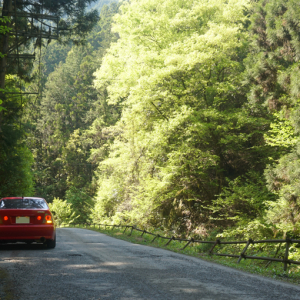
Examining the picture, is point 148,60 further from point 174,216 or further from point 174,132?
point 174,216

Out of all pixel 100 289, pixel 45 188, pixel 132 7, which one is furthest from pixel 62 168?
pixel 100 289

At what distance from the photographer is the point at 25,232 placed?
8836 millimetres

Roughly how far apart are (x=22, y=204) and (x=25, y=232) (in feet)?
2.74

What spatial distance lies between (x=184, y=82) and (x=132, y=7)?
29.6 ft

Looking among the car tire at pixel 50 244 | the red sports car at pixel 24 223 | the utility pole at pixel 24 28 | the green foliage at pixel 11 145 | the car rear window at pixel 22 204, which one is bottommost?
the car tire at pixel 50 244

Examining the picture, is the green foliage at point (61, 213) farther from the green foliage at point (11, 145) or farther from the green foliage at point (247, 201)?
the green foliage at point (247, 201)

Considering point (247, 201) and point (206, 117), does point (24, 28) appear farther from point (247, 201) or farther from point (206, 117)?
point (247, 201)

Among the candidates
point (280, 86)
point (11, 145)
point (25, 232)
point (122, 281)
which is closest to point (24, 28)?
point (11, 145)

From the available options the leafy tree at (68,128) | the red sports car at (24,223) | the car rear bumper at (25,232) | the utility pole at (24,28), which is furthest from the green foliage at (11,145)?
the leafy tree at (68,128)

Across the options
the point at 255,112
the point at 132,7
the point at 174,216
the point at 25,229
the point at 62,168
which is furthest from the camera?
the point at 62,168

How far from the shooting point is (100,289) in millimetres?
4812

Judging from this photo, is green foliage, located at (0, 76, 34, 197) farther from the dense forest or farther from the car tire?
the car tire

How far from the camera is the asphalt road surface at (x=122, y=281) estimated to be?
180 inches

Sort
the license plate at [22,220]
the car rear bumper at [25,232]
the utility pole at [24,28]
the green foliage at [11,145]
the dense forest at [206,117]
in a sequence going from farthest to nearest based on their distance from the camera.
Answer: the green foliage at [11,145] → the utility pole at [24,28] → the dense forest at [206,117] → the license plate at [22,220] → the car rear bumper at [25,232]
